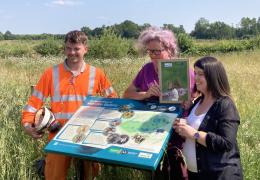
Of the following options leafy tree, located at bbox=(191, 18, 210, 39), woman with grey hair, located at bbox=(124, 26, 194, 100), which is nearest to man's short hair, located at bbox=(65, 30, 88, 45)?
woman with grey hair, located at bbox=(124, 26, 194, 100)

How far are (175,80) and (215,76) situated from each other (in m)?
0.40

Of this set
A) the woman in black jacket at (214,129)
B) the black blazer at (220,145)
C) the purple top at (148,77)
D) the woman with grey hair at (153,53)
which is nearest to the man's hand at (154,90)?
the woman with grey hair at (153,53)

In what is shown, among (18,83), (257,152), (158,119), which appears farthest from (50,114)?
(18,83)

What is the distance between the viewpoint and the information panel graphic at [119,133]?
2705mm

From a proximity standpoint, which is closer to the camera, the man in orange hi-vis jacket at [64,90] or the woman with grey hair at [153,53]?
the woman with grey hair at [153,53]

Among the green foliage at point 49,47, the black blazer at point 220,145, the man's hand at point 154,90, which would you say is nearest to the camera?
the black blazer at point 220,145

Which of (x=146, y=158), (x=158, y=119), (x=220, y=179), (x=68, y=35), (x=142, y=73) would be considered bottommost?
(x=220, y=179)

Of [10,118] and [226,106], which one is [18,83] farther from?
[226,106]

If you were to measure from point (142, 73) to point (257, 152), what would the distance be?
1863 millimetres

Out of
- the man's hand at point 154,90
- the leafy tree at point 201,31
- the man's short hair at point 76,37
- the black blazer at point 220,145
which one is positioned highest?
the leafy tree at point 201,31

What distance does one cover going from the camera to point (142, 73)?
3.71m

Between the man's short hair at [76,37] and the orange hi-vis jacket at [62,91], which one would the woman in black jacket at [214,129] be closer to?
the orange hi-vis jacket at [62,91]

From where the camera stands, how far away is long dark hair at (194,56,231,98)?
283 cm

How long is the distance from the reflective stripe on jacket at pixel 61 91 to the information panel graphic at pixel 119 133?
0.80ft
